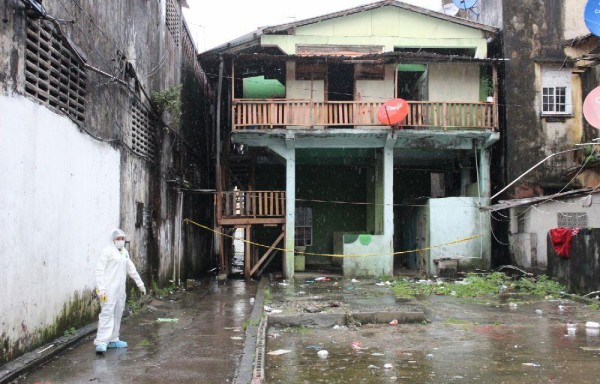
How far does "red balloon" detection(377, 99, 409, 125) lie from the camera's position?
15750 mm

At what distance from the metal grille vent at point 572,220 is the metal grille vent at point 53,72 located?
13.3 m

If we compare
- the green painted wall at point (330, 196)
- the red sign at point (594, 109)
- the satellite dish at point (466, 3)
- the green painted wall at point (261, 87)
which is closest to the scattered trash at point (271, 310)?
the red sign at point (594, 109)

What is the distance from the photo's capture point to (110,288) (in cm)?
743

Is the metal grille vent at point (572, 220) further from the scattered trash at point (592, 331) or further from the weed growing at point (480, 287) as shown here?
the scattered trash at point (592, 331)

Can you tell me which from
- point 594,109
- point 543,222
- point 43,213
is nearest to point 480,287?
point 543,222

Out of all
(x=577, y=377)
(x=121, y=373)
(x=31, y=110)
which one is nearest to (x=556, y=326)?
(x=577, y=377)

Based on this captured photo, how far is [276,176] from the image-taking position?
2211 centimetres

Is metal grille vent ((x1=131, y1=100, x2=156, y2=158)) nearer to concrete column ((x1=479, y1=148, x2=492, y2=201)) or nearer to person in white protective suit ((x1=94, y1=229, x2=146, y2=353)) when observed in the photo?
person in white protective suit ((x1=94, y1=229, x2=146, y2=353))

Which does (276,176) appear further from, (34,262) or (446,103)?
(34,262)

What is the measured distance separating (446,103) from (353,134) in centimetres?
294

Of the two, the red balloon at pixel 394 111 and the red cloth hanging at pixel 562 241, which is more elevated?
the red balloon at pixel 394 111

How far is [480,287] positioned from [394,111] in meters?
5.38

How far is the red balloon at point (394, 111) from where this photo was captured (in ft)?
51.7

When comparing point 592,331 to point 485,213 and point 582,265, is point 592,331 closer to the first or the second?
point 582,265
